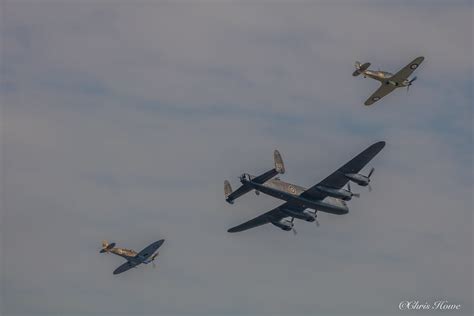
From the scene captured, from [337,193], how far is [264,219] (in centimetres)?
1497

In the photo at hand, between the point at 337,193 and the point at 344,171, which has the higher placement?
the point at 344,171

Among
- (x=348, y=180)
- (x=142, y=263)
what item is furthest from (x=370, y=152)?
(x=142, y=263)

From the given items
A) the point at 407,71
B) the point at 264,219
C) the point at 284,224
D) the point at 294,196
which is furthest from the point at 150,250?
the point at 407,71

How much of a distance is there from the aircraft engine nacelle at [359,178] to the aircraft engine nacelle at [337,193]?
80.1 inches

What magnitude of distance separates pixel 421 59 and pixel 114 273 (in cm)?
5096

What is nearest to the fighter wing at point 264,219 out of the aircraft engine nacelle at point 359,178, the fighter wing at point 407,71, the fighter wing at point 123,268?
the aircraft engine nacelle at point 359,178

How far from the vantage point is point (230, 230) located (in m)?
106

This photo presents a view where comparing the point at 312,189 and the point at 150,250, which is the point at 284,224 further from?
the point at 150,250

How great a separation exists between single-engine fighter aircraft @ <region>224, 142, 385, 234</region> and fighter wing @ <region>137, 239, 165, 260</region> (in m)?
18.8

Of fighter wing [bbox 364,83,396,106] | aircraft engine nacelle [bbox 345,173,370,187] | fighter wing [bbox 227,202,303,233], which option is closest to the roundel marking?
aircraft engine nacelle [bbox 345,173,370,187]

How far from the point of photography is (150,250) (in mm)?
109625

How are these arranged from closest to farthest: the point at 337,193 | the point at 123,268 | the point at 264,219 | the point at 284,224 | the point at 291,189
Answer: the point at 291,189 < the point at 337,193 < the point at 284,224 < the point at 264,219 < the point at 123,268

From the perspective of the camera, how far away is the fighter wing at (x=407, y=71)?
9788 cm

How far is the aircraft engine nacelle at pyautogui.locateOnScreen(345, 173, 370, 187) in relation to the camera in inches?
3524
